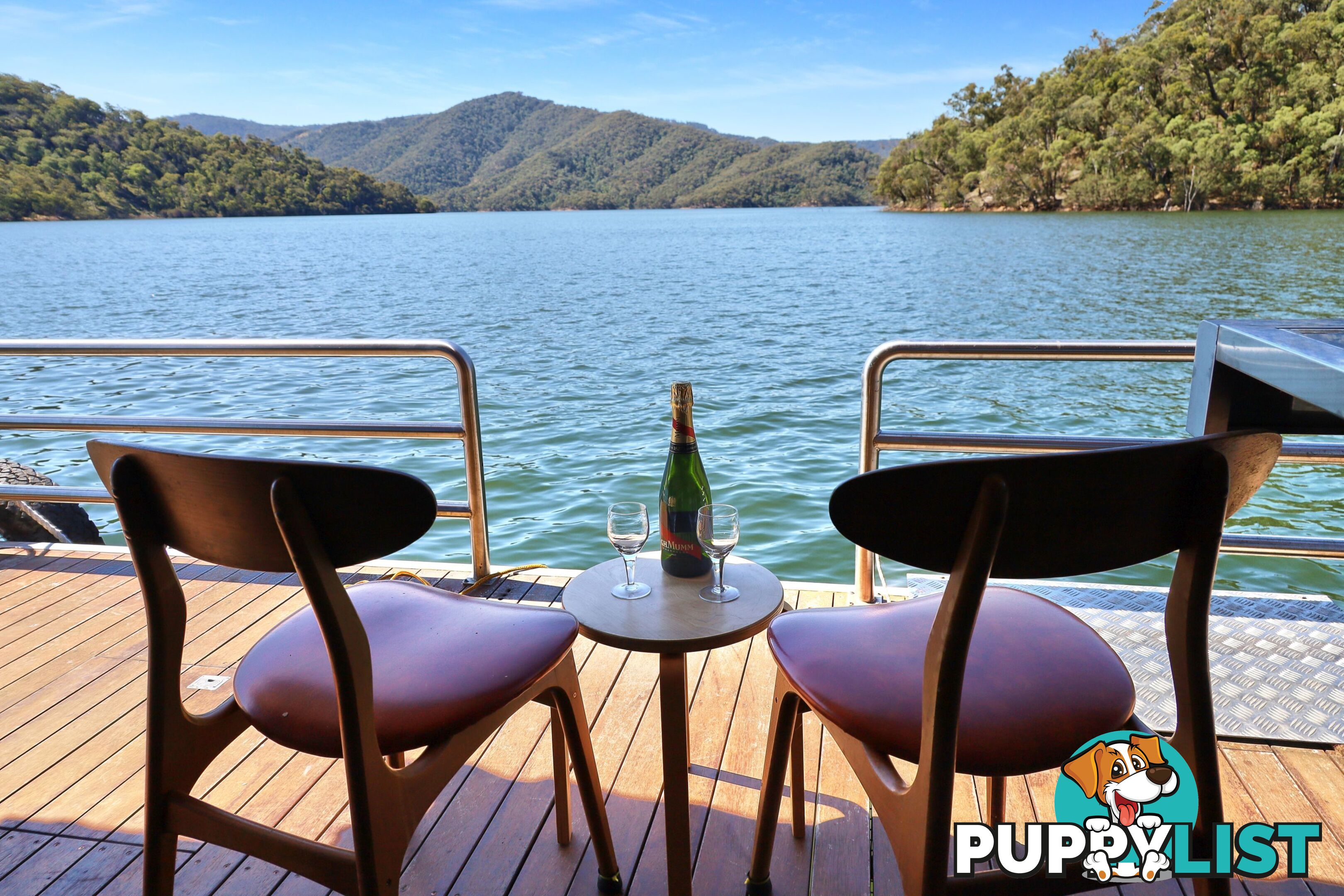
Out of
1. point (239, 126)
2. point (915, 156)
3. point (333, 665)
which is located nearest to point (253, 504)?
Result: point (333, 665)

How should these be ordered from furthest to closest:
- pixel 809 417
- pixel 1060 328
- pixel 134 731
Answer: pixel 1060 328 < pixel 809 417 < pixel 134 731

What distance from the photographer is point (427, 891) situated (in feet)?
4.79

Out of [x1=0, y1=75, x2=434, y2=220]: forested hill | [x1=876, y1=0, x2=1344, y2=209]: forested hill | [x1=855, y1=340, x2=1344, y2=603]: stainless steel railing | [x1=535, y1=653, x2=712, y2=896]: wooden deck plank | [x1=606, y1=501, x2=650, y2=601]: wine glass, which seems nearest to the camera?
[x1=606, y1=501, x2=650, y2=601]: wine glass

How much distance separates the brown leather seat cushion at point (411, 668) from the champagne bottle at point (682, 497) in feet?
0.77

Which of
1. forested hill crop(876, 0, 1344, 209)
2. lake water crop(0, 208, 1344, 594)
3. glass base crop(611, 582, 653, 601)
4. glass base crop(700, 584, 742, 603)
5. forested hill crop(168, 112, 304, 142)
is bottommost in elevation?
lake water crop(0, 208, 1344, 594)

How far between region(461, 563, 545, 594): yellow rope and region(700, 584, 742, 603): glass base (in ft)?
4.54

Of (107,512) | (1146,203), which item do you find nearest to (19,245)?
(107,512)

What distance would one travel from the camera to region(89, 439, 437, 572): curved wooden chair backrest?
3.15 feet

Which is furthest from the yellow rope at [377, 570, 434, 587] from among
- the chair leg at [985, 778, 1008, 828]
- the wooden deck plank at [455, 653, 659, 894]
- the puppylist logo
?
the puppylist logo

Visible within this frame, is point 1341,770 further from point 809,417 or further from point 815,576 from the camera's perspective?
point 809,417

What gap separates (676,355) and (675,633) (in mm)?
10502

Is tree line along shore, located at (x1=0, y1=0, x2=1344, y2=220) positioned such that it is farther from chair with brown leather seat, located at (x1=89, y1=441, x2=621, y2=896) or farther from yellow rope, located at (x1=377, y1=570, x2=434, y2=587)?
chair with brown leather seat, located at (x1=89, y1=441, x2=621, y2=896)

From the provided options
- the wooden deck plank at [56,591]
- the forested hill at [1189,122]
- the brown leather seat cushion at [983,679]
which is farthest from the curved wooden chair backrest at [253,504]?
the forested hill at [1189,122]

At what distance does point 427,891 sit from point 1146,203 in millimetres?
52696
